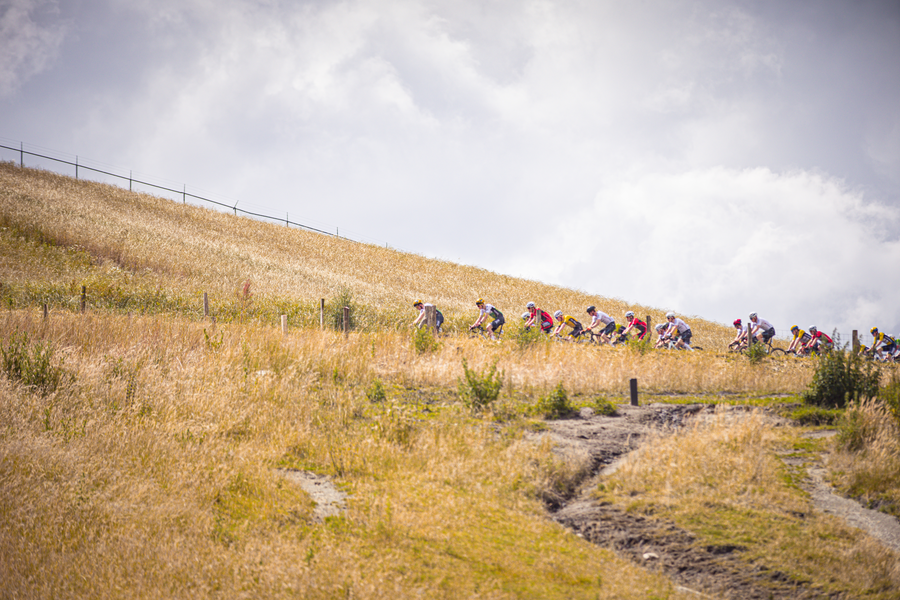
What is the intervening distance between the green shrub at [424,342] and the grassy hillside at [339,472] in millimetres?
411

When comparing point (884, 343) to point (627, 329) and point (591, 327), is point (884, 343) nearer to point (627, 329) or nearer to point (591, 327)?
point (627, 329)

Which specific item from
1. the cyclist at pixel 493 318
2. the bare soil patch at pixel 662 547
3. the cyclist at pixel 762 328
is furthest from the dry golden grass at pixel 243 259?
the bare soil patch at pixel 662 547

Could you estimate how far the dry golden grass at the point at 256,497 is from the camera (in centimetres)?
438

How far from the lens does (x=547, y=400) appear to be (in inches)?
379

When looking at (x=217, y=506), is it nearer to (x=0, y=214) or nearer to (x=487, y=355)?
(x=487, y=355)

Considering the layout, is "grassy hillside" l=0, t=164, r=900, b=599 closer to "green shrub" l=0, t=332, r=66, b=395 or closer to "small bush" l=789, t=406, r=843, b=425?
"green shrub" l=0, t=332, r=66, b=395

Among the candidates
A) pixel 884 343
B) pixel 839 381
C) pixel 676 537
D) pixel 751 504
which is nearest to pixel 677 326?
pixel 884 343

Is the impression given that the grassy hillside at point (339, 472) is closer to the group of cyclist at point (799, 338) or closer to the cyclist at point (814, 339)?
the group of cyclist at point (799, 338)

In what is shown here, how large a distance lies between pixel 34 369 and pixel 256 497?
5135 millimetres

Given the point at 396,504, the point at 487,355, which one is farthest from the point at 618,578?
the point at 487,355

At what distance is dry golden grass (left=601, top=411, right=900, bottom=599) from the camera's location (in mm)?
4984

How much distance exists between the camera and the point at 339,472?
6.66 m

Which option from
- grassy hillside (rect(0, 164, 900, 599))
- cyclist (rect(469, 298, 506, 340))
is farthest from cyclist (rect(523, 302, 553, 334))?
grassy hillside (rect(0, 164, 900, 599))

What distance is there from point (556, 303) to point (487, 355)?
33.0 meters
